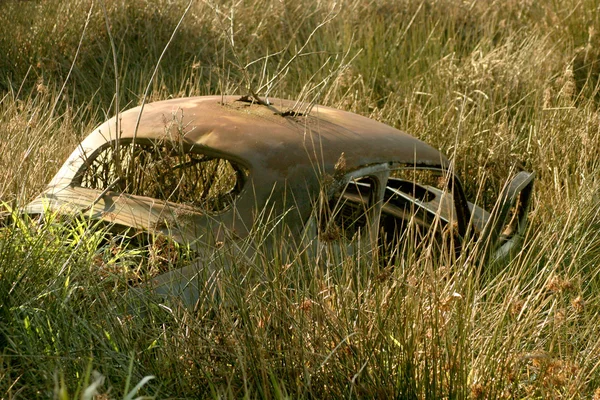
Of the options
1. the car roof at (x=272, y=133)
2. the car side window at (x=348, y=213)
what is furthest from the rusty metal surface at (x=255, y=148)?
the car side window at (x=348, y=213)

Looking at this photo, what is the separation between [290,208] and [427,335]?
2.32 ft

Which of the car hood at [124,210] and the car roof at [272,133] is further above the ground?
the car roof at [272,133]

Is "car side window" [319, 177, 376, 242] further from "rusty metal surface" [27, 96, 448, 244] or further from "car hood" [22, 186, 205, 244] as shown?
"car hood" [22, 186, 205, 244]

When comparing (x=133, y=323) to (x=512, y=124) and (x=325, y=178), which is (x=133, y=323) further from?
(x=512, y=124)

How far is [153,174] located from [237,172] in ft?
1.23

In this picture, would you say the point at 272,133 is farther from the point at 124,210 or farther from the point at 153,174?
the point at 124,210

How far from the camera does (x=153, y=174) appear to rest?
3.73 metres

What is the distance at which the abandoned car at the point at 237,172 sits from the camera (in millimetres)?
3352

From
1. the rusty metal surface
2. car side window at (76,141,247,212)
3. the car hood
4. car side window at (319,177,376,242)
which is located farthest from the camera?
car side window at (76,141,247,212)

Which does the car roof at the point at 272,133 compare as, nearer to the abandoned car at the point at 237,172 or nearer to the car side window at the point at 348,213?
the abandoned car at the point at 237,172

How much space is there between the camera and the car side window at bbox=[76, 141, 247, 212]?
3717mm

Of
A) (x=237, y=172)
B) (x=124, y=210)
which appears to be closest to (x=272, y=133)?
(x=237, y=172)

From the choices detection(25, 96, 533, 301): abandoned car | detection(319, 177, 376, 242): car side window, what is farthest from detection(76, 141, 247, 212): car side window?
detection(319, 177, 376, 242): car side window

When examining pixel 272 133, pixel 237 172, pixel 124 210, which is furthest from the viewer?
pixel 237 172
